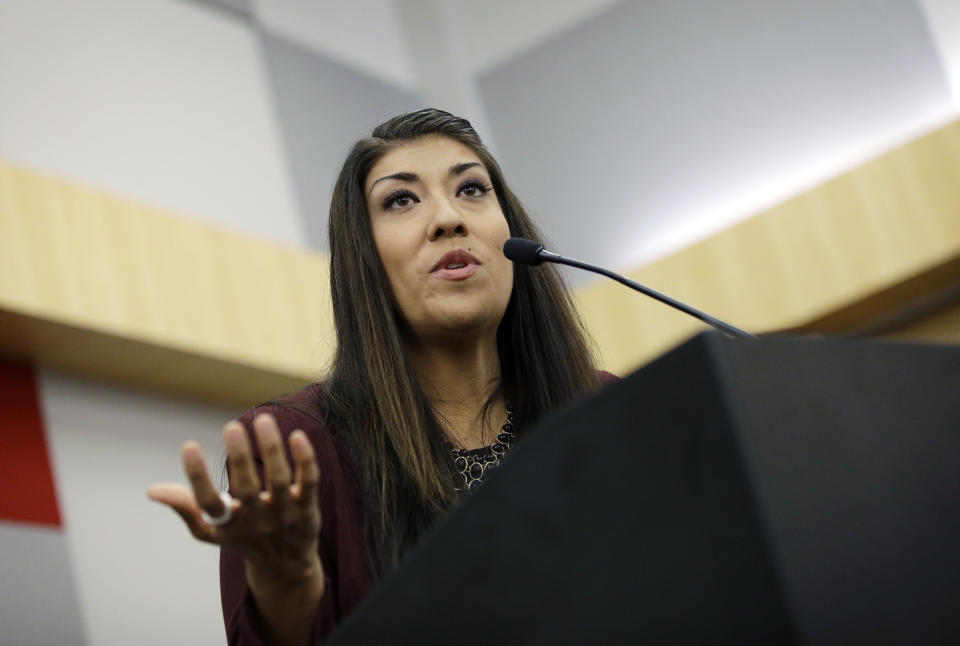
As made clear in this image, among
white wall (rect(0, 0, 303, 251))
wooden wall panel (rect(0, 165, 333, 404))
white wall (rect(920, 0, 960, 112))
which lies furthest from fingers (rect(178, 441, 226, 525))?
white wall (rect(920, 0, 960, 112))

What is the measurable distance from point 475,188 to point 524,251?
0.92ft

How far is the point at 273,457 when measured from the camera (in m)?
0.90

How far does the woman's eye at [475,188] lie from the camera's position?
1.82 m

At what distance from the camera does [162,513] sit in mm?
4270

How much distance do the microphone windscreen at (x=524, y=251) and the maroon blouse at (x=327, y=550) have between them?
333 millimetres

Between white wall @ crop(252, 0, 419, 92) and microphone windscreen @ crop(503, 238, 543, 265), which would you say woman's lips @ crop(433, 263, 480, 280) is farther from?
white wall @ crop(252, 0, 419, 92)

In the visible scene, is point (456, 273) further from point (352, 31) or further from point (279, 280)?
point (352, 31)

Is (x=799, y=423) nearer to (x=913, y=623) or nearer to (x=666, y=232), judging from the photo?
(x=913, y=623)

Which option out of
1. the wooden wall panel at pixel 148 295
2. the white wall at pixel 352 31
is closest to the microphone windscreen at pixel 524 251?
the wooden wall panel at pixel 148 295

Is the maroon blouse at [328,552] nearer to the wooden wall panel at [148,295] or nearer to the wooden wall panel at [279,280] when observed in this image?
the wooden wall panel at [148,295]

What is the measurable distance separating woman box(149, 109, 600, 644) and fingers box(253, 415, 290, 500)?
0.13m

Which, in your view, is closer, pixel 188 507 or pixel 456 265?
pixel 188 507

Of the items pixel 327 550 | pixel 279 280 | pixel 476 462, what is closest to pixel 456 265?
pixel 476 462

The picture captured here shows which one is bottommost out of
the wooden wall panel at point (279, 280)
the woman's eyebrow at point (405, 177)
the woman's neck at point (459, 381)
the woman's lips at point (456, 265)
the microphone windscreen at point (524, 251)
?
the woman's neck at point (459, 381)
